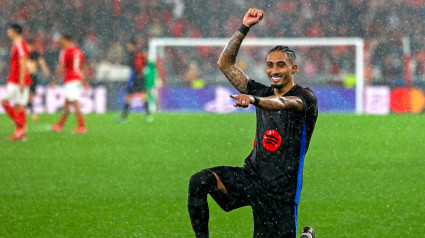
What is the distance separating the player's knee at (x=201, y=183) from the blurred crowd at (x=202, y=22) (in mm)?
18354

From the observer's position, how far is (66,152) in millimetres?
10375

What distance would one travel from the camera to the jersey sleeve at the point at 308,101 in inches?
165

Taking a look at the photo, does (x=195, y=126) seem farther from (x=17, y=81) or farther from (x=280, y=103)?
(x=280, y=103)

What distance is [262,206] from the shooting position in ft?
14.0

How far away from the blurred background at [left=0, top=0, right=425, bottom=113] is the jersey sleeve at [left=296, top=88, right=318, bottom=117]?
16458mm

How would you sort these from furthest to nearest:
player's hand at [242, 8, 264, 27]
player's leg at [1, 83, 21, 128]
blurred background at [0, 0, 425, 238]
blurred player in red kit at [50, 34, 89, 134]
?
blurred player in red kit at [50, 34, 89, 134], player's leg at [1, 83, 21, 128], blurred background at [0, 0, 425, 238], player's hand at [242, 8, 264, 27]

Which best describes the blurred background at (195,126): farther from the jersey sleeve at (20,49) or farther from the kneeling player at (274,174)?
the jersey sleeve at (20,49)

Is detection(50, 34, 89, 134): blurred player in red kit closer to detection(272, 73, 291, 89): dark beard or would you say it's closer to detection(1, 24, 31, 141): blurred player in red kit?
detection(1, 24, 31, 141): blurred player in red kit

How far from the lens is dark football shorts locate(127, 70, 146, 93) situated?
16.6m

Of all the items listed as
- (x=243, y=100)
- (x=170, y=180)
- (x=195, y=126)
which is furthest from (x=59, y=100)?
(x=243, y=100)

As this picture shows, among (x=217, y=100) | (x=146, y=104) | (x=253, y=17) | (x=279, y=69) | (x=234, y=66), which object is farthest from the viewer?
(x=217, y=100)

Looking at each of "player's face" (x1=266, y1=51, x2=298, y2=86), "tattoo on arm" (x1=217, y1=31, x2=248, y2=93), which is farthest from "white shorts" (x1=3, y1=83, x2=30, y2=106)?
"player's face" (x1=266, y1=51, x2=298, y2=86)

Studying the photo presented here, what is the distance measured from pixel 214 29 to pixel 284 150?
68.4 ft

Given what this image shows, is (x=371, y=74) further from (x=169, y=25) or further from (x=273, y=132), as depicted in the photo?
(x=273, y=132)
